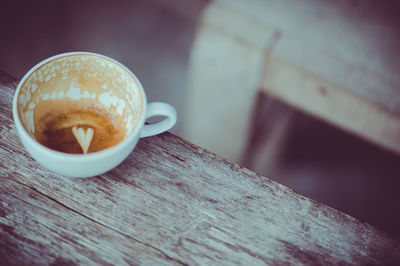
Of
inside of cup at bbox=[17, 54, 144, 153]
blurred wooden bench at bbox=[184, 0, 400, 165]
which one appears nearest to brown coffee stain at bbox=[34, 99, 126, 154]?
inside of cup at bbox=[17, 54, 144, 153]

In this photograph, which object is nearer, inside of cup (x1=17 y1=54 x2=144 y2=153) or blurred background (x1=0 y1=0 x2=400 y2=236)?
inside of cup (x1=17 y1=54 x2=144 y2=153)

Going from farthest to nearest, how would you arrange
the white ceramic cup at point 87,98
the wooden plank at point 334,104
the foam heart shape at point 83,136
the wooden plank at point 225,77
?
1. the wooden plank at point 225,77
2. the wooden plank at point 334,104
3. the foam heart shape at point 83,136
4. the white ceramic cup at point 87,98

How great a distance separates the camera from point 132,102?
0.59 metres

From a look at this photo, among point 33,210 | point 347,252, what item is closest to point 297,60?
point 347,252

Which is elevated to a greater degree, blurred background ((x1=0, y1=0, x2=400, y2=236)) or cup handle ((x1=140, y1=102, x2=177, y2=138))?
blurred background ((x1=0, y1=0, x2=400, y2=236))

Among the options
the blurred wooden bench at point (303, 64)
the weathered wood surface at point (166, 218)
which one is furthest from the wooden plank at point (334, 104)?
the weathered wood surface at point (166, 218)

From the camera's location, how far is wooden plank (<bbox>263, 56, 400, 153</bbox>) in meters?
1.47

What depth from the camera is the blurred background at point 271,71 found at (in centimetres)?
152

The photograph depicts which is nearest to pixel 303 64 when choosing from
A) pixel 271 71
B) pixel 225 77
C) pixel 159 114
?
pixel 271 71

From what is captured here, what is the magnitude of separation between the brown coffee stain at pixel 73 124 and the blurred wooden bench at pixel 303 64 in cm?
106

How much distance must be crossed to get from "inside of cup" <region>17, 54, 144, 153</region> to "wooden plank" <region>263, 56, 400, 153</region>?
106 centimetres

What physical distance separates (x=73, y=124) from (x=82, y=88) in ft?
0.23

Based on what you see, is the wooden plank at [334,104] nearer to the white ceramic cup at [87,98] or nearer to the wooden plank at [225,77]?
the wooden plank at [225,77]

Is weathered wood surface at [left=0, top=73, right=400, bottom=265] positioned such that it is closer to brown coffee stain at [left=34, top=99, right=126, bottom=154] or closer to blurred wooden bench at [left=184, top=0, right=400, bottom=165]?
brown coffee stain at [left=34, top=99, right=126, bottom=154]
